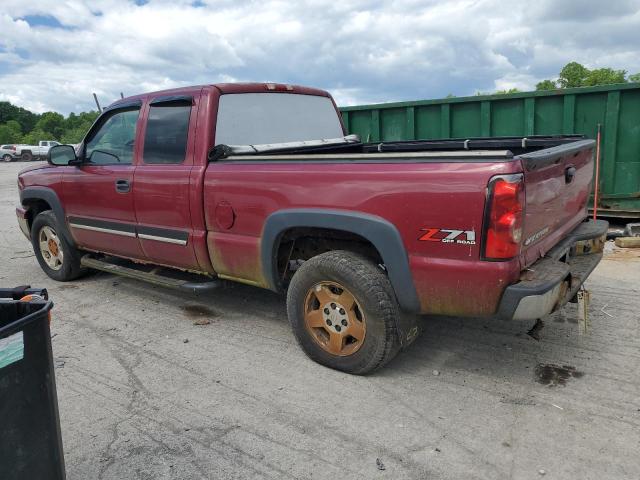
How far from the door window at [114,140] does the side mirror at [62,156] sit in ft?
0.45

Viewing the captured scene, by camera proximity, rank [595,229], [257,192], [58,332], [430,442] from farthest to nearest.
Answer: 1. [58,332]
2. [595,229]
3. [257,192]
4. [430,442]

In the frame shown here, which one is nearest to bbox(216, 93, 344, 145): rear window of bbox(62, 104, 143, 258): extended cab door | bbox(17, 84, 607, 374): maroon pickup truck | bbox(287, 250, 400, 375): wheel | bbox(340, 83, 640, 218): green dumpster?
bbox(17, 84, 607, 374): maroon pickup truck

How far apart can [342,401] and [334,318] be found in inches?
21.8

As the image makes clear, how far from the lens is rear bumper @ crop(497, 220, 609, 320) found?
2.88m

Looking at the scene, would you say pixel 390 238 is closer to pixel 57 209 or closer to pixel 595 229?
pixel 595 229

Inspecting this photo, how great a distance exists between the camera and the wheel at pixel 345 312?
329 centimetres

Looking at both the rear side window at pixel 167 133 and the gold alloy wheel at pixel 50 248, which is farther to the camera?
the gold alloy wheel at pixel 50 248

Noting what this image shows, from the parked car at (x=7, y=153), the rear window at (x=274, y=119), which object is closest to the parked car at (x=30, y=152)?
the parked car at (x=7, y=153)

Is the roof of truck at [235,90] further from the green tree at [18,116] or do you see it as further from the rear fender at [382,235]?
the green tree at [18,116]

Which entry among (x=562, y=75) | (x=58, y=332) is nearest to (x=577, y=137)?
(x=58, y=332)

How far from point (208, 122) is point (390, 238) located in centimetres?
188

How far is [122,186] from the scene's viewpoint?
475 cm

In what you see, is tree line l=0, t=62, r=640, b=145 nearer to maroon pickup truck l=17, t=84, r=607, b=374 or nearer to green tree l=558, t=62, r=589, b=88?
green tree l=558, t=62, r=589, b=88

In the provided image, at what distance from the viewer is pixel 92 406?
3.29 meters
